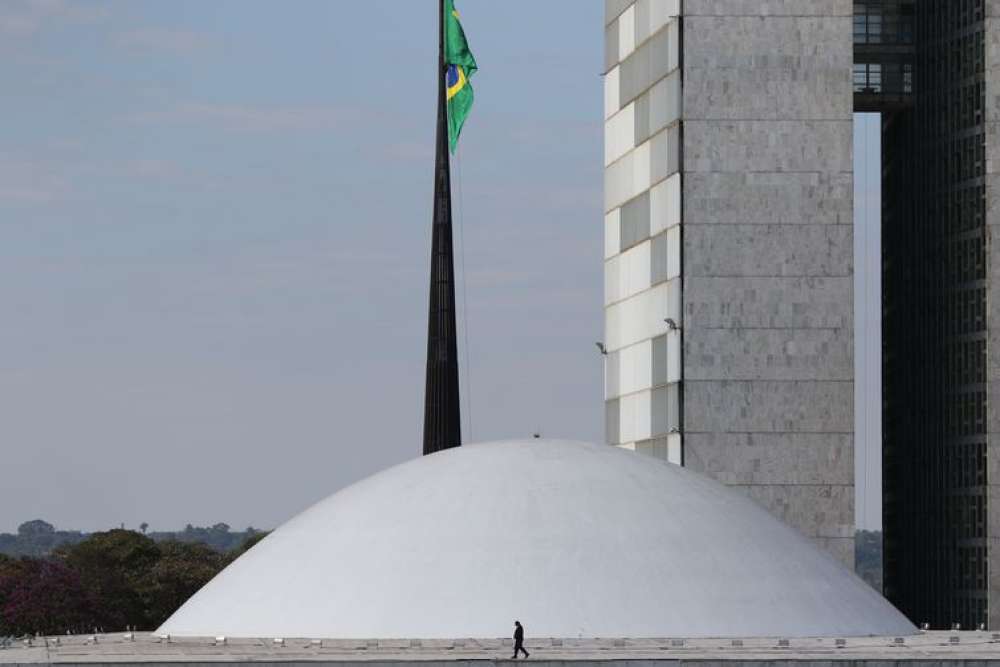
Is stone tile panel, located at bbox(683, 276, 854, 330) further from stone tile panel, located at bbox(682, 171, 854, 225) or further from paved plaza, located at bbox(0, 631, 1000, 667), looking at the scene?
paved plaza, located at bbox(0, 631, 1000, 667)

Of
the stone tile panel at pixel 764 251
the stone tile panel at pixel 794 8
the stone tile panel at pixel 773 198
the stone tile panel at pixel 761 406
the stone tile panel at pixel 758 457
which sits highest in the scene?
the stone tile panel at pixel 794 8

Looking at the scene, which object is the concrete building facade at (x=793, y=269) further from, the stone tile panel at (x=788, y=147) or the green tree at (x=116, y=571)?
the green tree at (x=116, y=571)

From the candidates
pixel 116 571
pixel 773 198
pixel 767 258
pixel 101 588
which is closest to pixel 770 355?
pixel 767 258

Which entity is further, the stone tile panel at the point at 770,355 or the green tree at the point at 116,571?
the green tree at the point at 116,571

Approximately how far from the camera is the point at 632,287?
145 m

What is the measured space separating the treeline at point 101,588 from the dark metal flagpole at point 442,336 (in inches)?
1805

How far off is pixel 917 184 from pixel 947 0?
41.1ft

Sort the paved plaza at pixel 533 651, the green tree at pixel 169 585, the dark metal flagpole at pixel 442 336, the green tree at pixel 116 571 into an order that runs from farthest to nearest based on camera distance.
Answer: the green tree at pixel 169 585 < the green tree at pixel 116 571 < the dark metal flagpole at pixel 442 336 < the paved plaza at pixel 533 651

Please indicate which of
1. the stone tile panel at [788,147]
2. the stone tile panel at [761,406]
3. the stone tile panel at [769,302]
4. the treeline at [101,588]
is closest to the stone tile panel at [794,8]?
the stone tile panel at [788,147]

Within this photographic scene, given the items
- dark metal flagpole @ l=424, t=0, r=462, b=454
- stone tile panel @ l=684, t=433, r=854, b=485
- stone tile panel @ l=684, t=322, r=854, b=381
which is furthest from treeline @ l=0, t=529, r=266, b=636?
stone tile panel @ l=684, t=322, r=854, b=381

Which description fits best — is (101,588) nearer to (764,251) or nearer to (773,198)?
(764,251)

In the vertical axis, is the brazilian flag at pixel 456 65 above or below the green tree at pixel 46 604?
above

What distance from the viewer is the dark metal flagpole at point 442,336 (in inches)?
4894

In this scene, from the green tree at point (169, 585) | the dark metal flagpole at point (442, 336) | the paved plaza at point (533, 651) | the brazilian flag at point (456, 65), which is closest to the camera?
the paved plaza at point (533, 651)
